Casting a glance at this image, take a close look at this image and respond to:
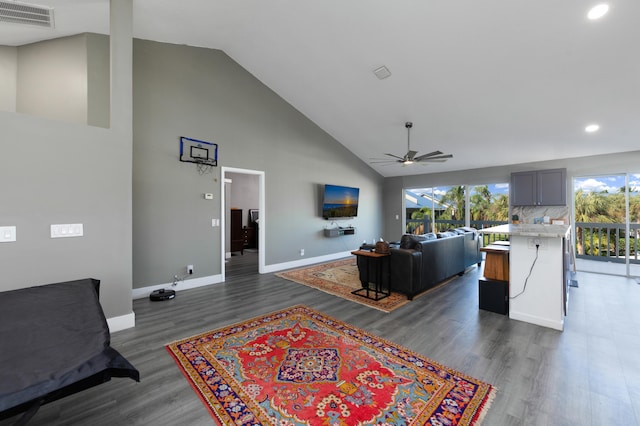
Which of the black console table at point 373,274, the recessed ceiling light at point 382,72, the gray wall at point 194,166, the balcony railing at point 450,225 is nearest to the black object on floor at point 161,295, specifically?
the gray wall at point 194,166

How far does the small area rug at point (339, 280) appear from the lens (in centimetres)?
384

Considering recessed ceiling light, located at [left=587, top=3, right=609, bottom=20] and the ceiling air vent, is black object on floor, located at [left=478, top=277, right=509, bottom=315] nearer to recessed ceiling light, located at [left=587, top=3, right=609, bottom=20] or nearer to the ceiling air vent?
recessed ceiling light, located at [left=587, top=3, right=609, bottom=20]

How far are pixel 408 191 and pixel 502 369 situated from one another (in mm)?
7223

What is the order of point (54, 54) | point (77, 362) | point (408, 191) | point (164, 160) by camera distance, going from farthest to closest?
point (408, 191), point (164, 160), point (54, 54), point (77, 362)

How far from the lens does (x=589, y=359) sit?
2.38m

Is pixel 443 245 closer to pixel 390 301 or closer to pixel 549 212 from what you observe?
pixel 390 301

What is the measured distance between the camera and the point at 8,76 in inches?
147

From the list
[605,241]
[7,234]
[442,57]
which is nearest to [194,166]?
[7,234]

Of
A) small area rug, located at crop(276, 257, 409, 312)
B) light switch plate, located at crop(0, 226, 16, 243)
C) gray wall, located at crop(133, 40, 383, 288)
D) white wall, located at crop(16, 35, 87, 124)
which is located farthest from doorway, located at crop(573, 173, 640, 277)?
white wall, located at crop(16, 35, 87, 124)

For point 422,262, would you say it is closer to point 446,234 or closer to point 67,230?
point 446,234

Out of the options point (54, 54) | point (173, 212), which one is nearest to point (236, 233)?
point (173, 212)

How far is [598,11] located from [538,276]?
9.36ft

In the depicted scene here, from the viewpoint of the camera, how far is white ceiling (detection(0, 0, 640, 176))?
307 centimetres

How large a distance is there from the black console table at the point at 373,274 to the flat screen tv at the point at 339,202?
2454 mm
